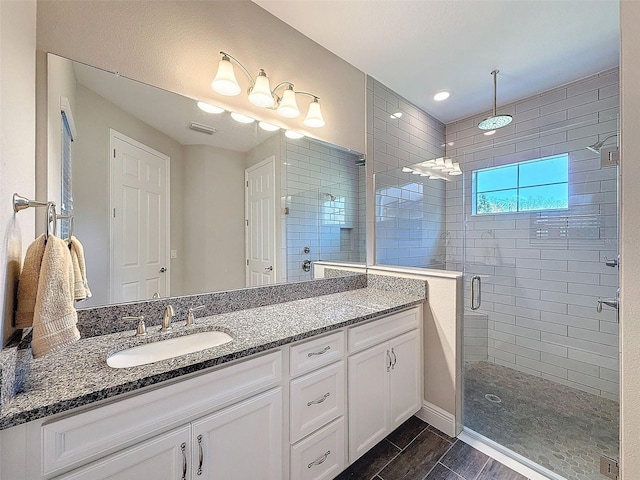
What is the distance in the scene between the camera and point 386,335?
5.31 feet

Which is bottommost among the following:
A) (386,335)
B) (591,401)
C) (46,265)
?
(591,401)

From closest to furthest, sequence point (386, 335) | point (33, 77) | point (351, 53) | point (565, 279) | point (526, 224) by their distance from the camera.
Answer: point (33, 77) < point (386, 335) < point (351, 53) < point (565, 279) < point (526, 224)

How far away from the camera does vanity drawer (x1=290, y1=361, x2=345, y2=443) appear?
120 centimetres

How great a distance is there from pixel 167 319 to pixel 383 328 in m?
1.13

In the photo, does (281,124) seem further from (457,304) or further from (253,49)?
(457,304)

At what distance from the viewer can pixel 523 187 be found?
96.3 inches

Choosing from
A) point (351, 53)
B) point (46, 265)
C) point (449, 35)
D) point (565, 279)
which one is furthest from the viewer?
point (565, 279)

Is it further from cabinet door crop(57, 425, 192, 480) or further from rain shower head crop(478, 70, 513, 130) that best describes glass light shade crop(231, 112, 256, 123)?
rain shower head crop(478, 70, 513, 130)

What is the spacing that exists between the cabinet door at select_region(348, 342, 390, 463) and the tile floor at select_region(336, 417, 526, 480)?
11 centimetres

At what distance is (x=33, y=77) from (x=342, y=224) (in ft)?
5.93

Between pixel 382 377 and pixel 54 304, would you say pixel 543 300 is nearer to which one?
pixel 382 377

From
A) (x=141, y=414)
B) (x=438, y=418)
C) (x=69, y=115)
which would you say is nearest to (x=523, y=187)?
(x=438, y=418)

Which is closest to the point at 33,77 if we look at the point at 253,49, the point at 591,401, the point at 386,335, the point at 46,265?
the point at 46,265

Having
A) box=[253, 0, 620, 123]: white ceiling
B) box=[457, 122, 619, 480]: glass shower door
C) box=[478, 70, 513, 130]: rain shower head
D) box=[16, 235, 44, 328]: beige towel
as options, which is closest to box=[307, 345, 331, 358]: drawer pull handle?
box=[16, 235, 44, 328]: beige towel
